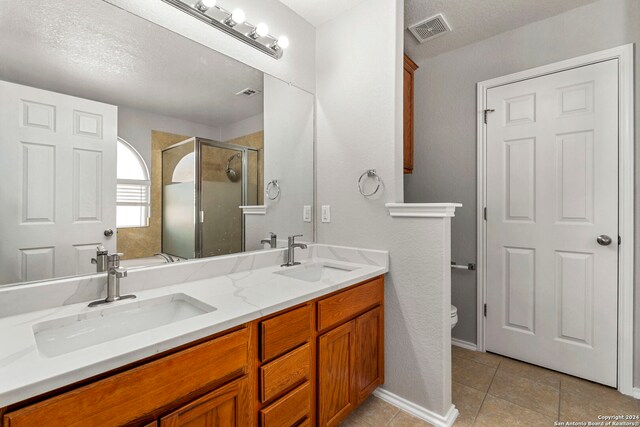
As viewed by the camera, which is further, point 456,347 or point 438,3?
point 456,347

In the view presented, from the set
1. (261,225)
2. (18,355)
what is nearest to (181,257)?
(261,225)

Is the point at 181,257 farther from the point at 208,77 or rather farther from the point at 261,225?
the point at 208,77

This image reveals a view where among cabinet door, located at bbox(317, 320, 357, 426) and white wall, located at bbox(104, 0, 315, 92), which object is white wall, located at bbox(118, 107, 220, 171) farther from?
cabinet door, located at bbox(317, 320, 357, 426)

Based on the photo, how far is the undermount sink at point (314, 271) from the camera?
70.8 inches

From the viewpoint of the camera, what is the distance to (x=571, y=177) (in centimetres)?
205

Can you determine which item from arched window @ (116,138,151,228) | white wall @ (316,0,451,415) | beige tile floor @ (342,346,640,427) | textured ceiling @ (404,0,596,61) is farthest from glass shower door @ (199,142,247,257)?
textured ceiling @ (404,0,596,61)

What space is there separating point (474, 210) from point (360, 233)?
3.77 feet

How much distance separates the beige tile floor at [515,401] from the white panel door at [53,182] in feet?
5.13

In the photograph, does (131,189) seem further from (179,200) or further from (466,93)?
(466,93)

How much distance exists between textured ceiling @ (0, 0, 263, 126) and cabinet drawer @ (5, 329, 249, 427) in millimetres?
1047

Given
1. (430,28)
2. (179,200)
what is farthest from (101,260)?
(430,28)

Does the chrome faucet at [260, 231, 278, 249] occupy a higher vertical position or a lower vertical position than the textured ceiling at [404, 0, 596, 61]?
lower

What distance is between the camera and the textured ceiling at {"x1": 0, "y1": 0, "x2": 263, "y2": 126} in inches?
41.2

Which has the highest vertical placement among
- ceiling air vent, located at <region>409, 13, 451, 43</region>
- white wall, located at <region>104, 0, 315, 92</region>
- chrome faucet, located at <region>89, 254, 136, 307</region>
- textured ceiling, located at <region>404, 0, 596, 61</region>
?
textured ceiling, located at <region>404, 0, 596, 61</region>
